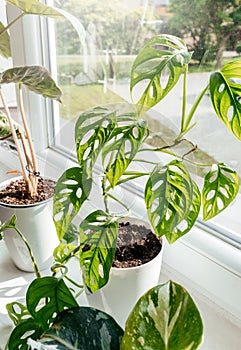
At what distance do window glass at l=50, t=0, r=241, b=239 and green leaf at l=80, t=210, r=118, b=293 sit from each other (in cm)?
14

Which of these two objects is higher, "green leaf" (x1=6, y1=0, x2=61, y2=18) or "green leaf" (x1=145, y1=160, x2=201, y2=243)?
"green leaf" (x1=6, y1=0, x2=61, y2=18)

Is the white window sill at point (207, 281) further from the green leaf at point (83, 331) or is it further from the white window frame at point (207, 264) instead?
the green leaf at point (83, 331)

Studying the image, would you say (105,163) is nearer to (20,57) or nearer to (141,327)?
(141,327)

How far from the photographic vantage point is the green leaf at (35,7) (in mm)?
690

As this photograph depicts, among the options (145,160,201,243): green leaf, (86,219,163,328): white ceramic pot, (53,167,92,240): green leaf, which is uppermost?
(145,160,201,243): green leaf

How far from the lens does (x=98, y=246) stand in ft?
2.01

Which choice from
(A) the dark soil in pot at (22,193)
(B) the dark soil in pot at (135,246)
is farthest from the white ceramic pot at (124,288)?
(A) the dark soil in pot at (22,193)

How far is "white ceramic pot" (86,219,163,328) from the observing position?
678mm

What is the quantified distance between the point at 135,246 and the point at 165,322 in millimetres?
185

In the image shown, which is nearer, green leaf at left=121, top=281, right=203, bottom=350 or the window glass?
green leaf at left=121, top=281, right=203, bottom=350

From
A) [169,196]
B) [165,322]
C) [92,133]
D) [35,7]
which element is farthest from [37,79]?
[165,322]

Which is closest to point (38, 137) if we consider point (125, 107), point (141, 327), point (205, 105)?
point (205, 105)

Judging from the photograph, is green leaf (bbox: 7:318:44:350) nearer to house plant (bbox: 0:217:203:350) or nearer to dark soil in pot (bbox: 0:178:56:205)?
house plant (bbox: 0:217:203:350)

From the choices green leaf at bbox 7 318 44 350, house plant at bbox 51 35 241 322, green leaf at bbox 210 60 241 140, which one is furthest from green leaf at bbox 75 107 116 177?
green leaf at bbox 7 318 44 350
